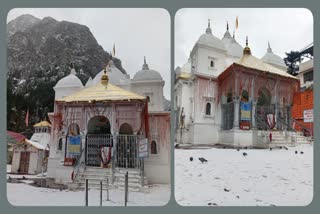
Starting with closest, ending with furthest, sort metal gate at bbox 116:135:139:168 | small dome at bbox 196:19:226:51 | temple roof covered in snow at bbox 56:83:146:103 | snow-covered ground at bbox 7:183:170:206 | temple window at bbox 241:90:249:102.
Result: 1. small dome at bbox 196:19:226:51
2. snow-covered ground at bbox 7:183:170:206
3. temple window at bbox 241:90:249:102
4. metal gate at bbox 116:135:139:168
5. temple roof covered in snow at bbox 56:83:146:103

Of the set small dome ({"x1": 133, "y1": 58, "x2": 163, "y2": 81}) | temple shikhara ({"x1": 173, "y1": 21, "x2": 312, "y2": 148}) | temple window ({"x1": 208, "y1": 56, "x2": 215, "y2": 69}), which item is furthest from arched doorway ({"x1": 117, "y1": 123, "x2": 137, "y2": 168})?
temple window ({"x1": 208, "y1": 56, "x2": 215, "y2": 69})

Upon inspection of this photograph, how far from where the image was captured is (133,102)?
11.8 ft

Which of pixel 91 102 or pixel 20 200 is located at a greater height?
pixel 91 102

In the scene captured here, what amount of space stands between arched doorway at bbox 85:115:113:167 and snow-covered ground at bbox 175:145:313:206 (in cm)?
154

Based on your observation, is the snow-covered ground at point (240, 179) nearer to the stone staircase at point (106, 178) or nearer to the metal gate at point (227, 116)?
the metal gate at point (227, 116)

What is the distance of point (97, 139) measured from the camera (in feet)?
12.3

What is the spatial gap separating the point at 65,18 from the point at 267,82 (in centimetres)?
196

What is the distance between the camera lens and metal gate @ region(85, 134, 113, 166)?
3643mm

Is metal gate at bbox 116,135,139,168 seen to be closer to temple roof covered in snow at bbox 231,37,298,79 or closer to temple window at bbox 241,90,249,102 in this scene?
temple window at bbox 241,90,249,102

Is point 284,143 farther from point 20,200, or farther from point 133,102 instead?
point 20,200

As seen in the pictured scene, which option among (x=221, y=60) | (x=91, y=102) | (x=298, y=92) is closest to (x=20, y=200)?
(x=91, y=102)

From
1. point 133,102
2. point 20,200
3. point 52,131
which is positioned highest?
point 133,102

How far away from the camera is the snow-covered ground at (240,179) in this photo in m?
2.32

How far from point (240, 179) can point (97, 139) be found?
74.3 inches
